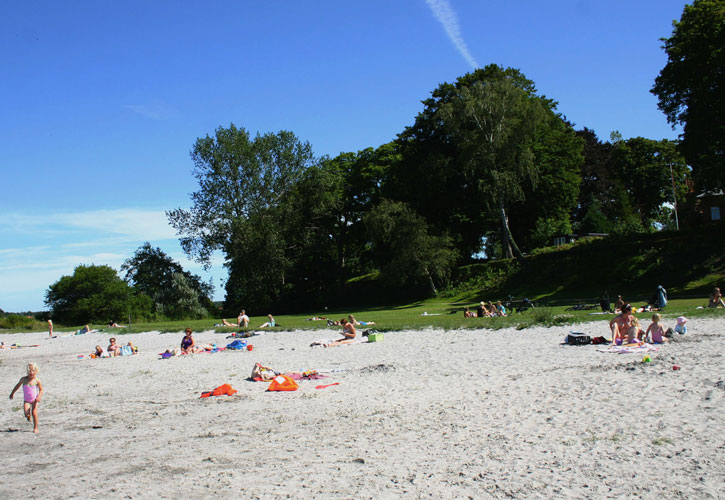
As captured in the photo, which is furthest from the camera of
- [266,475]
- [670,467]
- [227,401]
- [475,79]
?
[475,79]

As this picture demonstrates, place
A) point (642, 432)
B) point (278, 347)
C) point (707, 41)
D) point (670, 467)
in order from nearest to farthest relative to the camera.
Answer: point (670, 467), point (642, 432), point (278, 347), point (707, 41)

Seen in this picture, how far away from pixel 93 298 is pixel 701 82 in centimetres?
6111

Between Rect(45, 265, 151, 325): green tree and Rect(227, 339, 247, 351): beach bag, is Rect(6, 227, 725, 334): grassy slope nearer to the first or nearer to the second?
Rect(227, 339, 247, 351): beach bag

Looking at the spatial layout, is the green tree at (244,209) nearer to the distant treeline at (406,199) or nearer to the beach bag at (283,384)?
the distant treeline at (406,199)

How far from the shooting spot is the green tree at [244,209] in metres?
51.1

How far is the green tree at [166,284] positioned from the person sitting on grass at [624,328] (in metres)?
52.3

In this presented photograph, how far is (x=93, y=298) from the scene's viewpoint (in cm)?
6569

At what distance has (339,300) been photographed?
189 ft

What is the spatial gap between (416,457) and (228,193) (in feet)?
154

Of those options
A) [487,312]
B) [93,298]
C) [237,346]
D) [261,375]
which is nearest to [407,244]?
[487,312]

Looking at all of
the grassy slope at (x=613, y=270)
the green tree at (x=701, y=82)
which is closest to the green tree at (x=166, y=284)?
the grassy slope at (x=613, y=270)

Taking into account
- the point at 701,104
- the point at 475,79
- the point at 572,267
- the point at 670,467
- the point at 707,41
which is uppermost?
the point at 475,79

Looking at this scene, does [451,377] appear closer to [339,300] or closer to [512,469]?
[512,469]

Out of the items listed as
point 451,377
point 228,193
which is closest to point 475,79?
point 228,193
